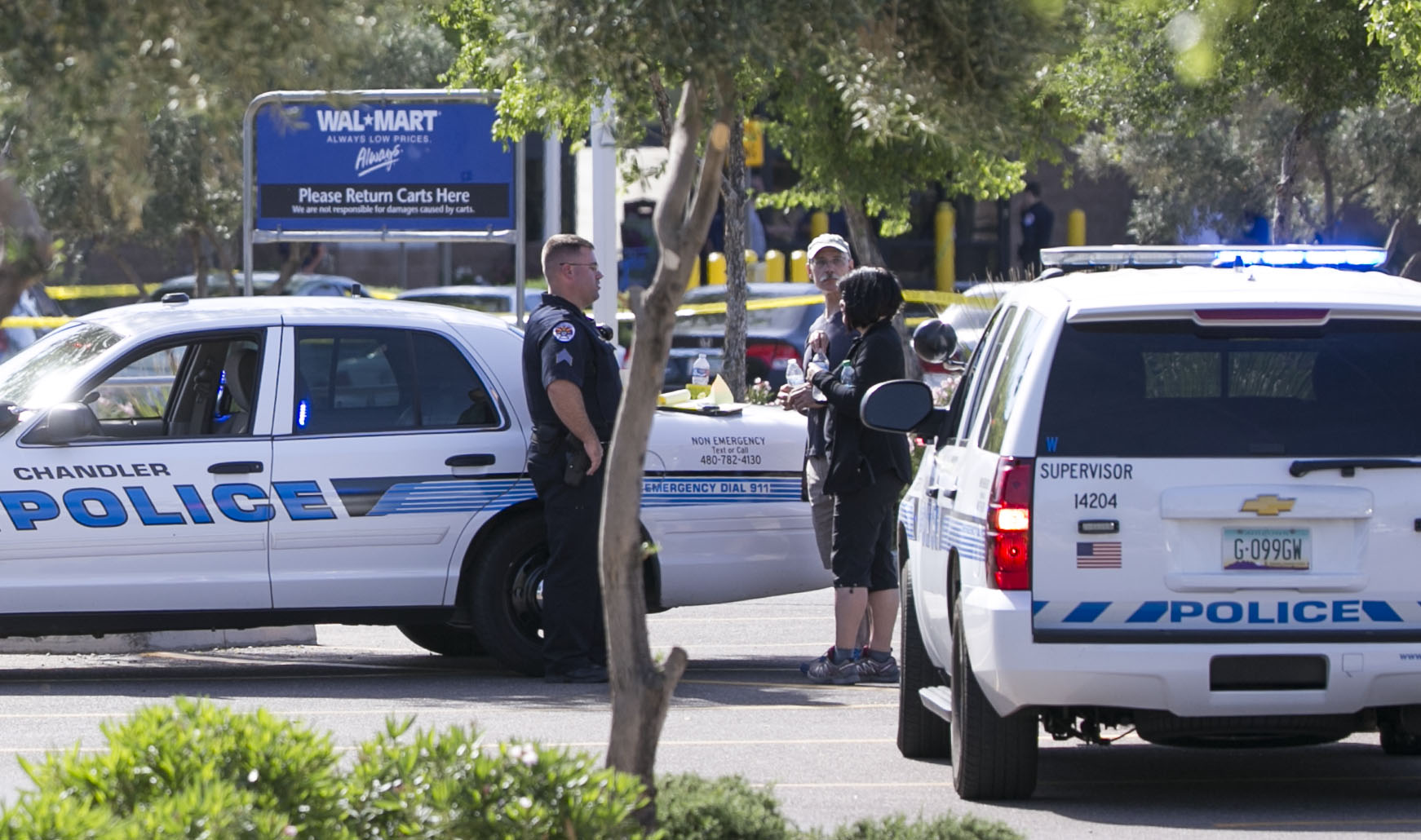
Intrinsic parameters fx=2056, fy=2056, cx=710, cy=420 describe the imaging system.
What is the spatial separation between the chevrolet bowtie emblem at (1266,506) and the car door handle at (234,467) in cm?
466

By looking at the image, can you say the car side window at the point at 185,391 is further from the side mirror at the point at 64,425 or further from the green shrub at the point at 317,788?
the green shrub at the point at 317,788

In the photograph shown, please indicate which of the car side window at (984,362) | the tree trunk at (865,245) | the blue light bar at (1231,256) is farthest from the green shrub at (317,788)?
the tree trunk at (865,245)

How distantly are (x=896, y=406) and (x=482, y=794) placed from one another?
9.95 feet

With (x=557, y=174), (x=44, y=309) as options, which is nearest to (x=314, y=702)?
(x=557, y=174)

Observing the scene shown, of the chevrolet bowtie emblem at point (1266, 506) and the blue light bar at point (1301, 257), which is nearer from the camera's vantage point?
the chevrolet bowtie emblem at point (1266, 506)

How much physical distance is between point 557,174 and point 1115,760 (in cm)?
959

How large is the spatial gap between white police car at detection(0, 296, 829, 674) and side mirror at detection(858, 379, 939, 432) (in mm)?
2425

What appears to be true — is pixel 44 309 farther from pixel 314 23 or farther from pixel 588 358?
pixel 314 23

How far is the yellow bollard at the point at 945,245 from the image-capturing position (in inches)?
1610

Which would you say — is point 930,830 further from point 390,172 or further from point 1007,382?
point 390,172

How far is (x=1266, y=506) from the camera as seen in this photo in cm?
601

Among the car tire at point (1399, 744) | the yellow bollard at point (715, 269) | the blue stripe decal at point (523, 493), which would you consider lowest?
the car tire at point (1399, 744)

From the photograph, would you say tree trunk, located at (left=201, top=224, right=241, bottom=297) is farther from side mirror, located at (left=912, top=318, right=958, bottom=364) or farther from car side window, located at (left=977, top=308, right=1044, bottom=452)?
car side window, located at (left=977, top=308, right=1044, bottom=452)

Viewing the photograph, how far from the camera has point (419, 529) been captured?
9141 millimetres
